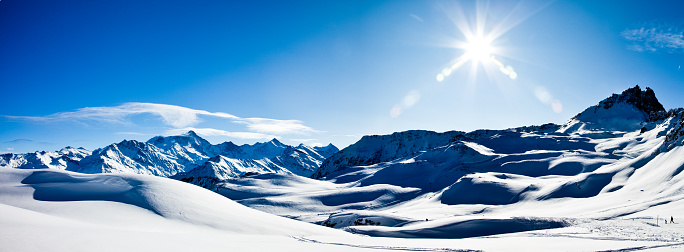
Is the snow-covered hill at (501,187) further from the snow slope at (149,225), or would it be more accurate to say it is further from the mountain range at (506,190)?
the snow slope at (149,225)

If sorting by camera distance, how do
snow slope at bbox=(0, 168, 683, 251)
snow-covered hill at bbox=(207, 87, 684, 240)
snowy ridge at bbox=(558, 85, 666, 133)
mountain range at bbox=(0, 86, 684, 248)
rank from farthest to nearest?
snowy ridge at bbox=(558, 85, 666, 133), snow-covered hill at bbox=(207, 87, 684, 240), mountain range at bbox=(0, 86, 684, 248), snow slope at bbox=(0, 168, 683, 251)

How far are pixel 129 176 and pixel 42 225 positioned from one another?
33.2 ft

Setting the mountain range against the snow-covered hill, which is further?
the snow-covered hill

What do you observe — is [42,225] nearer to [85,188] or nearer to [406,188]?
[85,188]

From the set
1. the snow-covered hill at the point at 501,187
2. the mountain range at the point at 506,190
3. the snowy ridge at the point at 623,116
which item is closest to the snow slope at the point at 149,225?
the mountain range at the point at 506,190

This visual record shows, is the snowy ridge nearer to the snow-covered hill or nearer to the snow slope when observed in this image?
the snow-covered hill

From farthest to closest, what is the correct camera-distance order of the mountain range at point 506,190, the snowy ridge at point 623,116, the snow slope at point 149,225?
the snowy ridge at point 623,116
the mountain range at point 506,190
the snow slope at point 149,225

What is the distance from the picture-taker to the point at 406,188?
102 meters

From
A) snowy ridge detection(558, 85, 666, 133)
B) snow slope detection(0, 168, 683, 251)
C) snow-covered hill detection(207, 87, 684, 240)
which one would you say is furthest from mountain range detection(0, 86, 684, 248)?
snowy ridge detection(558, 85, 666, 133)

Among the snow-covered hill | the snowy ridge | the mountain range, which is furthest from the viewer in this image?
the snowy ridge

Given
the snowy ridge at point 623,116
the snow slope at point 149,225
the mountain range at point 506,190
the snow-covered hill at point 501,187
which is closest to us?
the snow slope at point 149,225

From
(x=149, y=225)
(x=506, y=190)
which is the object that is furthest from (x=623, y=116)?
(x=149, y=225)

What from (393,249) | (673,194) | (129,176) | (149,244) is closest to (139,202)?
(129,176)

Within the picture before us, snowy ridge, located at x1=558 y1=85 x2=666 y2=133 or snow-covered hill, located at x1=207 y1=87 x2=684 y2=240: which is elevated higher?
snowy ridge, located at x1=558 y1=85 x2=666 y2=133
